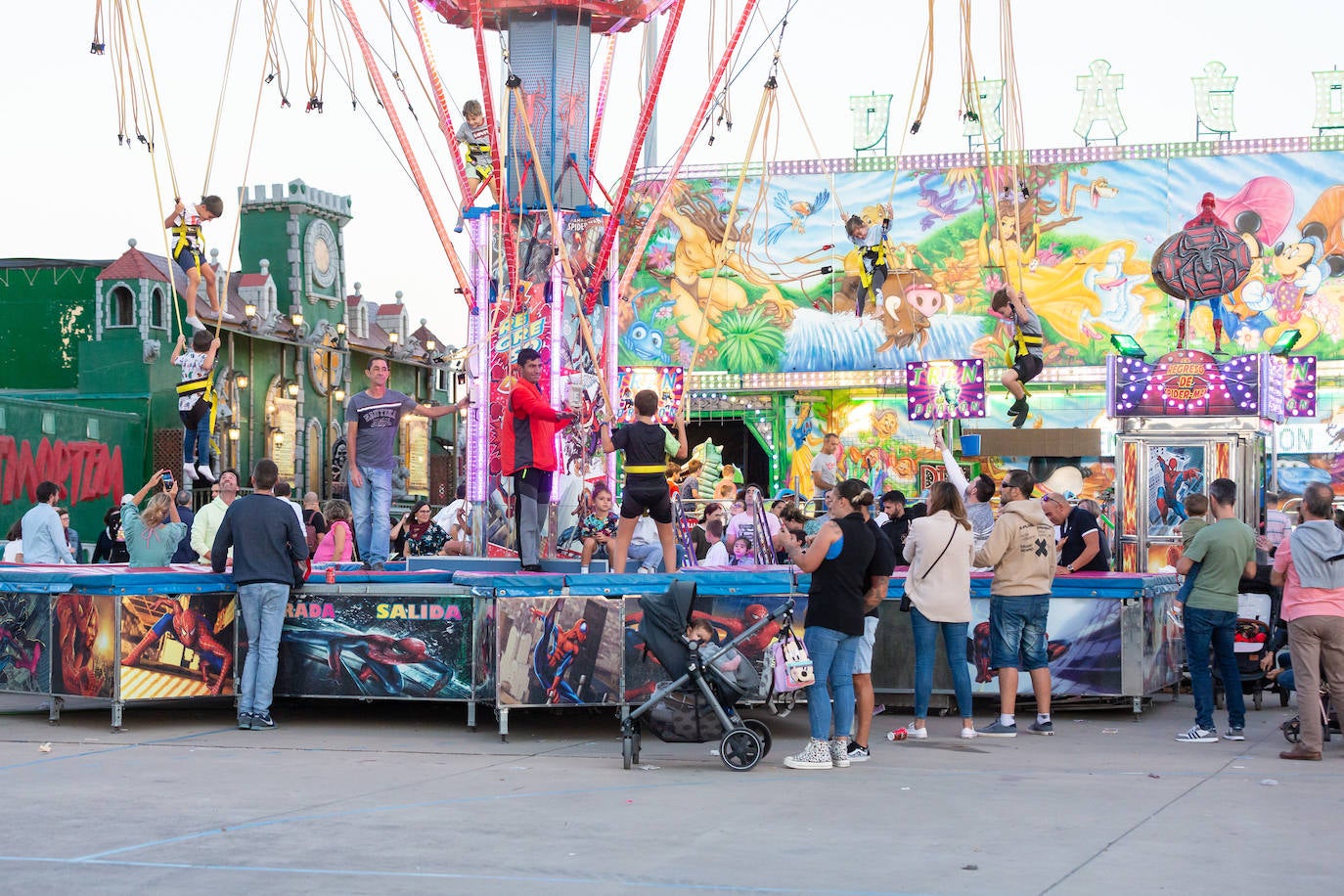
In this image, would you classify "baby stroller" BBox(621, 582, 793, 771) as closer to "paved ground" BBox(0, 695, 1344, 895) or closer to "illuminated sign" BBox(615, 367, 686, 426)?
"paved ground" BBox(0, 695, 1344, 895)

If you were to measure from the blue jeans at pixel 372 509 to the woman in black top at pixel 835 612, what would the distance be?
407 cm

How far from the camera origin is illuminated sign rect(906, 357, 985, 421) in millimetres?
24469

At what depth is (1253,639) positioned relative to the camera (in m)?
13.0

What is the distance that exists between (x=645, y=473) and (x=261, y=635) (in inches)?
114

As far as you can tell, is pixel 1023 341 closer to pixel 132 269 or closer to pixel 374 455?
pixel 374 455

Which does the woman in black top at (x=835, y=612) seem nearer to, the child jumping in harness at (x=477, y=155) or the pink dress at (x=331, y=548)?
the pink dress at (x=331, y=548)

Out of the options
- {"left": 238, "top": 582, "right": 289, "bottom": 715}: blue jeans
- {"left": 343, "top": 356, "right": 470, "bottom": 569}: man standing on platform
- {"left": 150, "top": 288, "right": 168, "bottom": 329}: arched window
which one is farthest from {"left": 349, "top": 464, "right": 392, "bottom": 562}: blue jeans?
{"left": 150, "top": 288, "right": 168, "bottom": 329}: arched window

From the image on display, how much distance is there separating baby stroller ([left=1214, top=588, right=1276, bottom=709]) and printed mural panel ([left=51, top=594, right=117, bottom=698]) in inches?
330

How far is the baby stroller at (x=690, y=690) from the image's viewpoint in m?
9.48

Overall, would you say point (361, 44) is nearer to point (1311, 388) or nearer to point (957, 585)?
point (957, 585)

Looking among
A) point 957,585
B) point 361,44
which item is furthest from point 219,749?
point 361,44

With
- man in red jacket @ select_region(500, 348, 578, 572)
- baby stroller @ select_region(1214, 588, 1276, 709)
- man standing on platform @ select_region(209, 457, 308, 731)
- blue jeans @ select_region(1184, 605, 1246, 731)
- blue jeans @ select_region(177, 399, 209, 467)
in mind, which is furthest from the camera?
blue jeans @ select_region(177, 399, 209, 467)

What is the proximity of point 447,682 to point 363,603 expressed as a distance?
0.83 meters

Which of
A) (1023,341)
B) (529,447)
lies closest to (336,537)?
(529,447)
